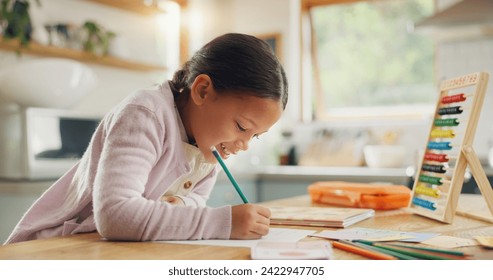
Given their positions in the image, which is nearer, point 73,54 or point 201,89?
point 201,89

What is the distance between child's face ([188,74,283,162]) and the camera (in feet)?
3.60

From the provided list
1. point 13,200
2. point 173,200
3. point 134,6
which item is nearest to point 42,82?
point 13,200

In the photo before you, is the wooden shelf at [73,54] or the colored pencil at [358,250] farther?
Result: the wooden shelf at [73,54]

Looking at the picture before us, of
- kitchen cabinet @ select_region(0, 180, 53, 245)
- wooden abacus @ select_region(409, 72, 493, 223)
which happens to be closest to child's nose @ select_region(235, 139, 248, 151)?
wooden abacus @ select_region(409, 72, 493, 223)

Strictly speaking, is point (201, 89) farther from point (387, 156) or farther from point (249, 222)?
point (387, 156)

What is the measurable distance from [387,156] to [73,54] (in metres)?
2.16

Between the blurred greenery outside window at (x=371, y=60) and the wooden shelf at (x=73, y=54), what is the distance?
1459 mm

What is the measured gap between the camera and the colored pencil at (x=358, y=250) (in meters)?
0.79

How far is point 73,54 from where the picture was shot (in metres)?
3.22

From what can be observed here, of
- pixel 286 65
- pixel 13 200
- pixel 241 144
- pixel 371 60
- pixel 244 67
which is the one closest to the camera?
pixel 244 67

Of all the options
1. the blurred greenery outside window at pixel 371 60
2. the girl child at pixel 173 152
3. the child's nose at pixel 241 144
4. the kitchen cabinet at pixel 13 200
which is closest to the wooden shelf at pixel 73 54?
the kitchen cabinet at pixel 13 200

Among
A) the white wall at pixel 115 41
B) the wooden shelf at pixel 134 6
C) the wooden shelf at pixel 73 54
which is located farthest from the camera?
the wooden shelf at pixel 134 6

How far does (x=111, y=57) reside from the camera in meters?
3.47

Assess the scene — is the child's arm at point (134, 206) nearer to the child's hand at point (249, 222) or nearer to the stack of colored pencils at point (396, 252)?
the child's hand at point (249, 222)
